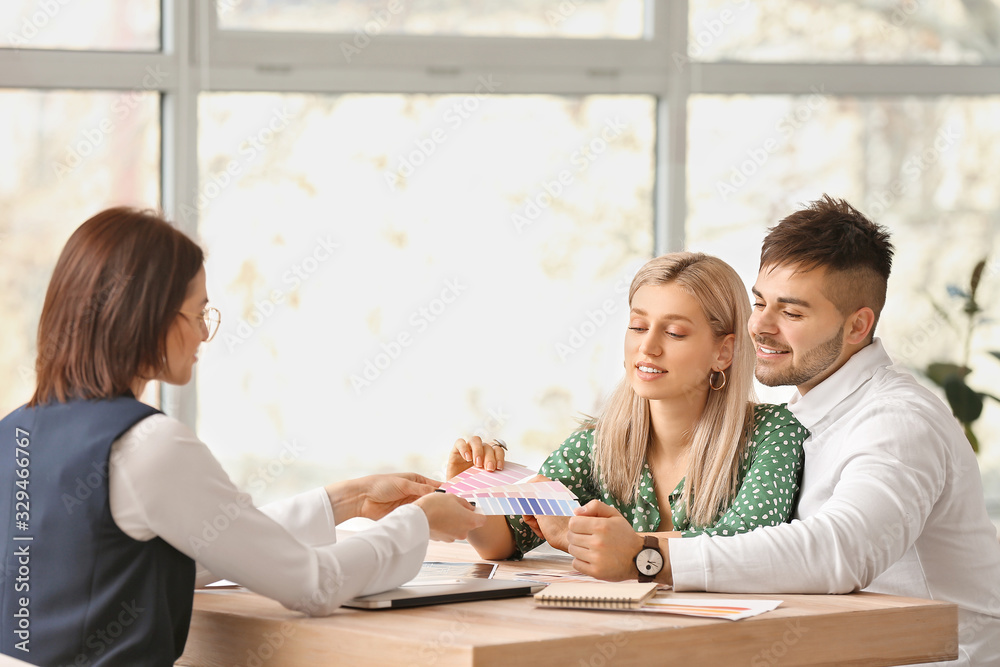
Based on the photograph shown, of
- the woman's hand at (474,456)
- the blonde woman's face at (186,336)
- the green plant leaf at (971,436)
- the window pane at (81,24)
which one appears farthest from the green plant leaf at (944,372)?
the blonde woman's face at (186,336)

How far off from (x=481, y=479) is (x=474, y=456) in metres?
0.13

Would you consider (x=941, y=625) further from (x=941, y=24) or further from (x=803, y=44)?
(x=941, y=24)

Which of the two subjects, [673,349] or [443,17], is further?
[443,17]

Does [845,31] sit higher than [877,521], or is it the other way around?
[845,31]

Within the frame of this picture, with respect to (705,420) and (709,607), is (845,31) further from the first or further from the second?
(709,607)

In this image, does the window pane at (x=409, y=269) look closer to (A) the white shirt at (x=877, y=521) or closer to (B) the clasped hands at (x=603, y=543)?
(A) the white shirt at (x=877, y=521)

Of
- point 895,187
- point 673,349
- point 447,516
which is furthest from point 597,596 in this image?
point 895,187

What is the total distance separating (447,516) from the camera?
186 centimetres

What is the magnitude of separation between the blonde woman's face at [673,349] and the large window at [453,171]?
2201mm

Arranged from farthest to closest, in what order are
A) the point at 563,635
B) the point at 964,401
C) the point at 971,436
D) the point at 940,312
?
the point at 940,312 < the point at 964,401 < the point at 971,436 < the point at 563,635

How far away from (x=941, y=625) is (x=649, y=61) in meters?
3.21

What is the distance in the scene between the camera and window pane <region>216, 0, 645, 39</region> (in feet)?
13.8

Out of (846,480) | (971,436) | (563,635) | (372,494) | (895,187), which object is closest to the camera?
(563,635)

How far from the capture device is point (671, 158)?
4.67 m
